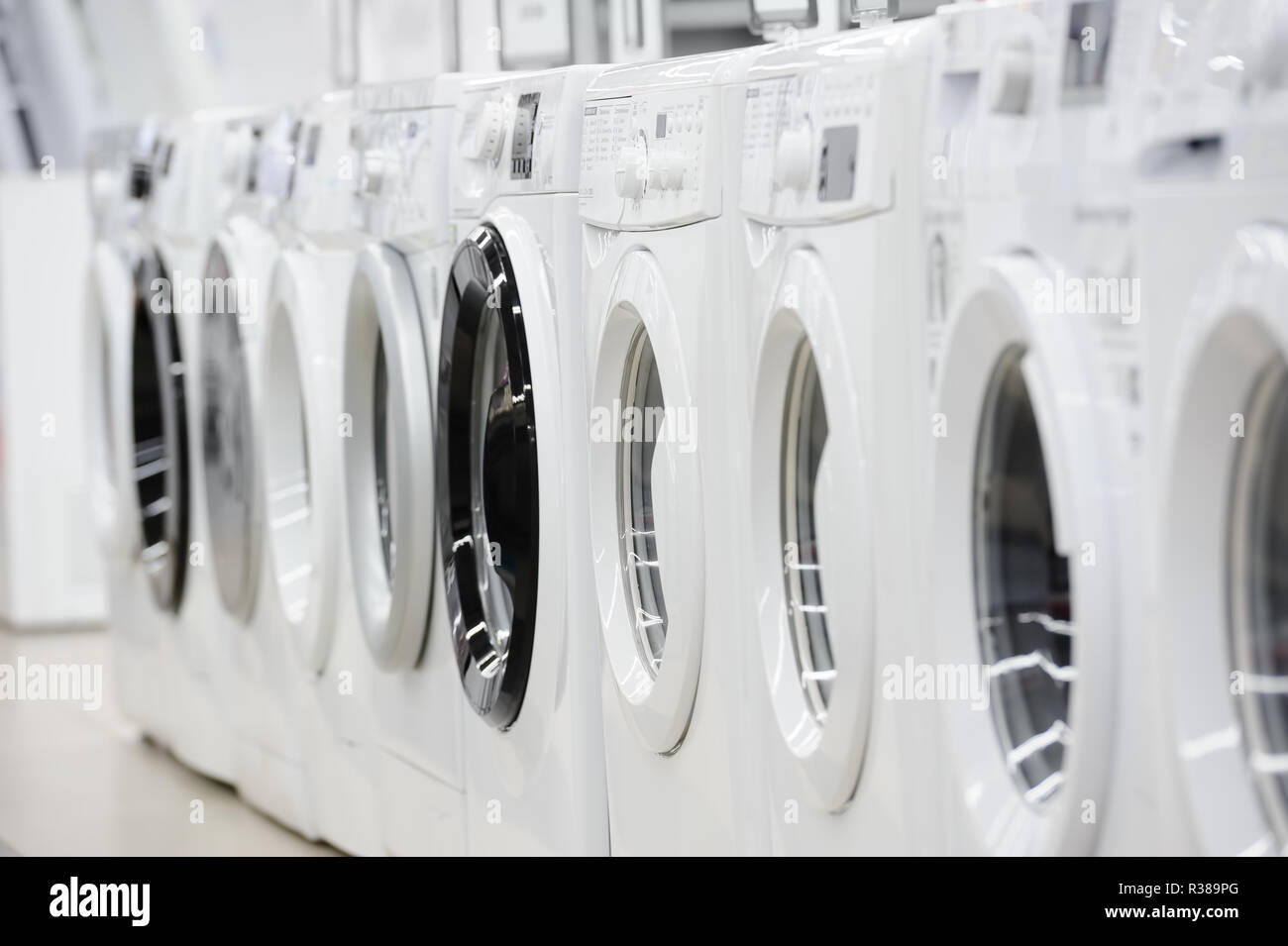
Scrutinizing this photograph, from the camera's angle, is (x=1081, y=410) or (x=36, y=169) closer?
(x=1081, y=410)

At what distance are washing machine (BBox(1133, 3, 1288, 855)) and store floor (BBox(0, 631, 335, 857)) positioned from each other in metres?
1.96

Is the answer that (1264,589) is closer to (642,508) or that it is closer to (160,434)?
(642,508)

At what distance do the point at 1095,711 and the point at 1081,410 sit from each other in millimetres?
222

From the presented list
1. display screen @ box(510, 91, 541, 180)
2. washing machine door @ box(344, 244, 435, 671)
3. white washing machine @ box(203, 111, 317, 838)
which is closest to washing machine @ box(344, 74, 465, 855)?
washing machine door @ box(344, 244, 435, 671)

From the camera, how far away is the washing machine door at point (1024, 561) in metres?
1.25

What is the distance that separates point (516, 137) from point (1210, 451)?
3.97 ft

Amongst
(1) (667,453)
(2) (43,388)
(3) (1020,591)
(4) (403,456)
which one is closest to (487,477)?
(4) (403,456)

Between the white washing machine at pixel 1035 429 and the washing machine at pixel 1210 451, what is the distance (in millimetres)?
41

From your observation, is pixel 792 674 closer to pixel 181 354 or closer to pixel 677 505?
pixel 677 505

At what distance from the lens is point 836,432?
159 cm

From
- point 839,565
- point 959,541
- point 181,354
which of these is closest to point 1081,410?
point 959,541

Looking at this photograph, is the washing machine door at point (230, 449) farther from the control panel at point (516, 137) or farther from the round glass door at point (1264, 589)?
the round glass door at point (1264, 589)

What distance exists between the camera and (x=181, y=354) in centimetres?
325

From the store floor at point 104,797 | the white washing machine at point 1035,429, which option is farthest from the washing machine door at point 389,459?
the white washing machine at point 1035,429
